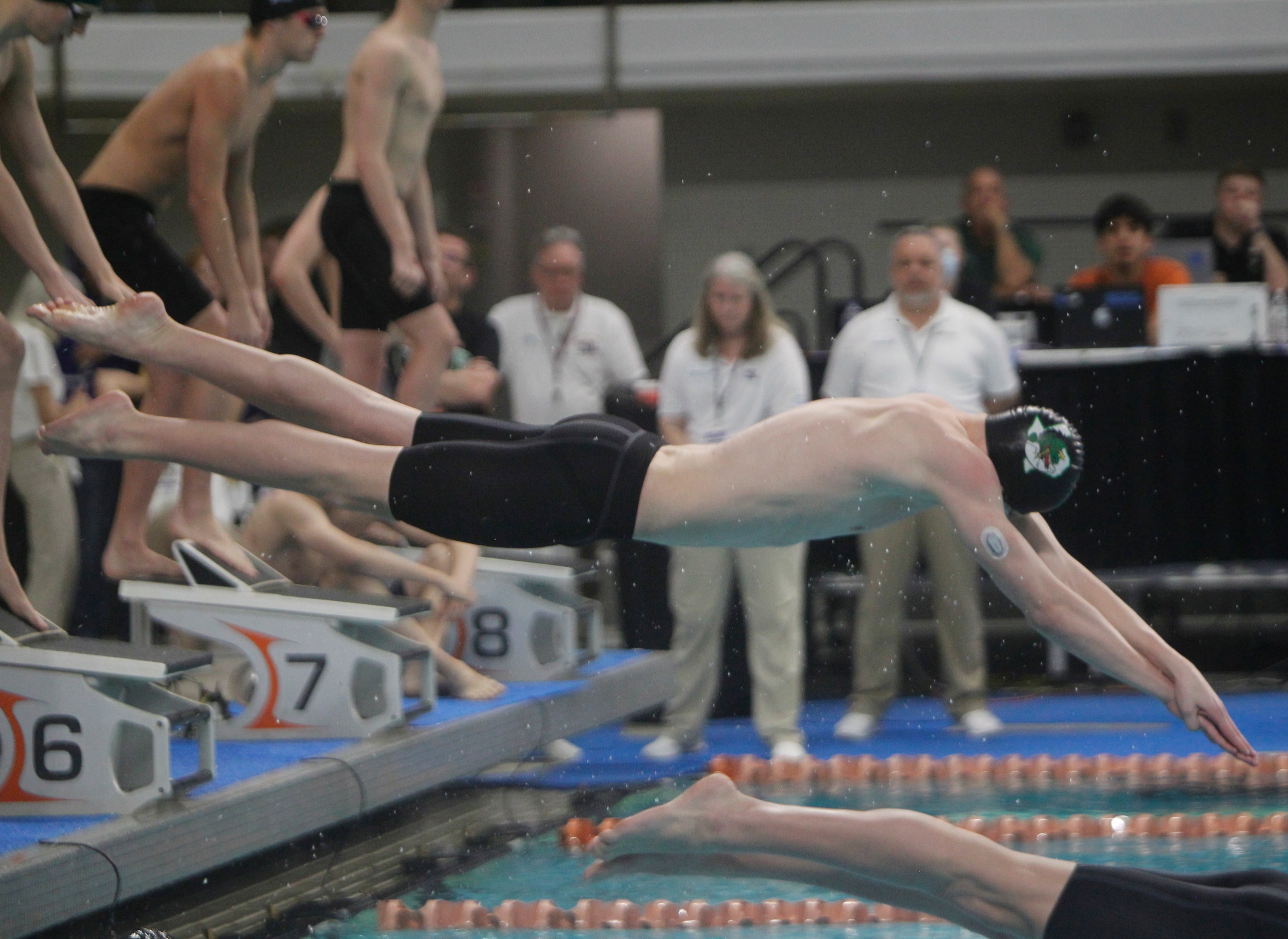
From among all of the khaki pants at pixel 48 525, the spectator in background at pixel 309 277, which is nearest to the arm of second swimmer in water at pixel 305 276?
the spectator in background at pixel 309 277

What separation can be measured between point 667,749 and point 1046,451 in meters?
3.06

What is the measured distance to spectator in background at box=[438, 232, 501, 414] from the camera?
18.8 ft

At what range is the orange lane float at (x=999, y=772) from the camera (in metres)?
5.15

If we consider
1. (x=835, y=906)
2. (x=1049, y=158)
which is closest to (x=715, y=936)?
(x=835, y=906)

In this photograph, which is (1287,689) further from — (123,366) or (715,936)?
(123,366)

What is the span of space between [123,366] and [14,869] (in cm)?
392

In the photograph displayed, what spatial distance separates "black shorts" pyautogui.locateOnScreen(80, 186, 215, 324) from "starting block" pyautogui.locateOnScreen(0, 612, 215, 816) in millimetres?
1016

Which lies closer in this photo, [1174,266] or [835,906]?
[835,906]

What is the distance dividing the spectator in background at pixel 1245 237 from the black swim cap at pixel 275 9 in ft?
14.5

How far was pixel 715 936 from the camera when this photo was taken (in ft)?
11.8

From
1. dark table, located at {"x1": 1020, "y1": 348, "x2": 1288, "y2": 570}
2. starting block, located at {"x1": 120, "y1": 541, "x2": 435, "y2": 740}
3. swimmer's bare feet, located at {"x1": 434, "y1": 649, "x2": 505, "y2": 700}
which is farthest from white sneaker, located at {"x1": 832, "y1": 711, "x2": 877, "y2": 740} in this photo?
starting block, located at {"x1": 120, "y1": 541, "x2": 435, "y2": 740}

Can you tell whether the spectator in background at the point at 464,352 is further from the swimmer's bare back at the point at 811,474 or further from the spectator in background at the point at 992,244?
the spectator in background at the point at 992,244

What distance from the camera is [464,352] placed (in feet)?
→ 21.1

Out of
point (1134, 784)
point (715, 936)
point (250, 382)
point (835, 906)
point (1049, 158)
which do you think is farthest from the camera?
point (1049, 158)
